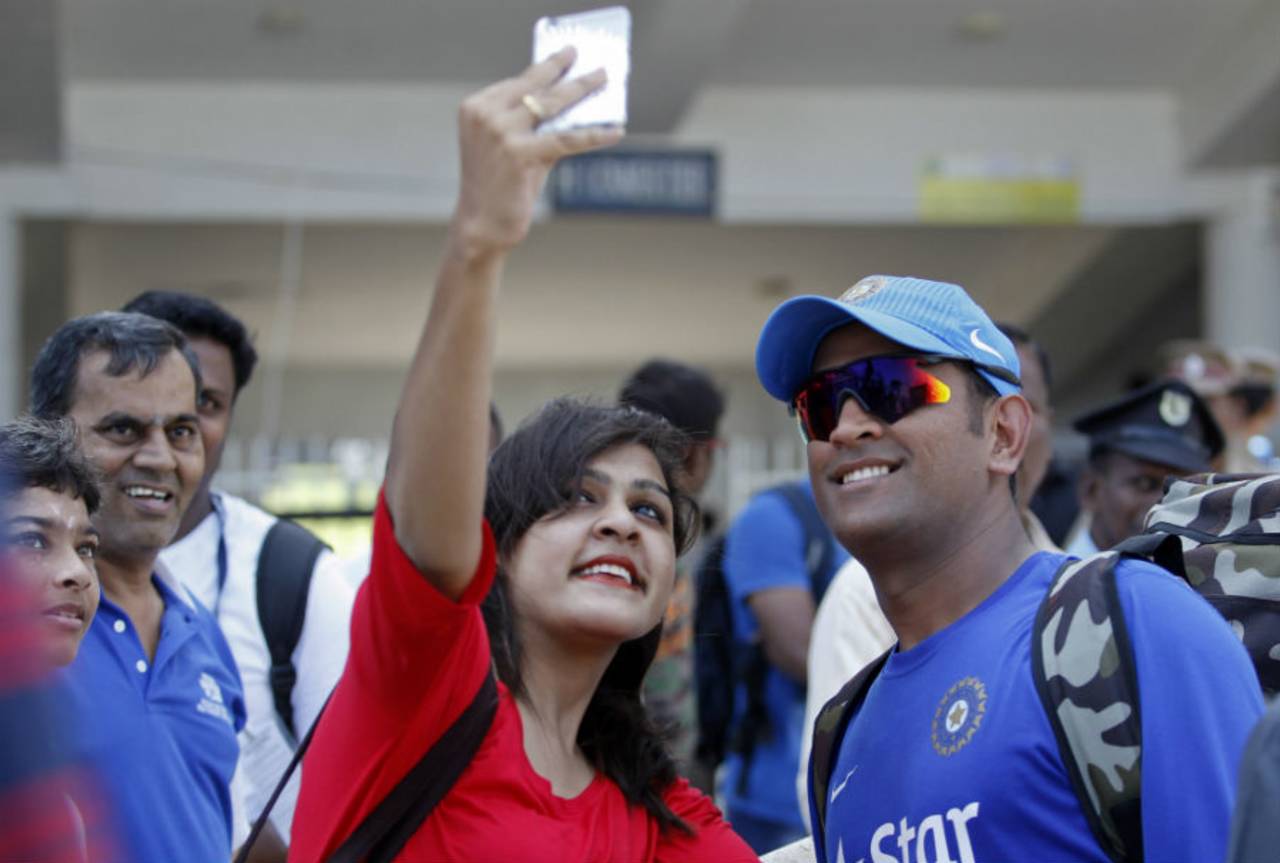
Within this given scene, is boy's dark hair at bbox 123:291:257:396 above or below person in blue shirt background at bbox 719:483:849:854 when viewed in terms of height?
above

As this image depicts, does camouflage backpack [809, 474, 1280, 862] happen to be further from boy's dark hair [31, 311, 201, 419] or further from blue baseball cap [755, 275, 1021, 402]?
boy's dark hair [31, 311, 201, 419]

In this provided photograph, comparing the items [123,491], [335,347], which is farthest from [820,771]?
[335,347]

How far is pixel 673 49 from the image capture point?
924 centimetres

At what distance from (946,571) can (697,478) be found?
7.30 ft

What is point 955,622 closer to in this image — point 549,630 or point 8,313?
point 549,630

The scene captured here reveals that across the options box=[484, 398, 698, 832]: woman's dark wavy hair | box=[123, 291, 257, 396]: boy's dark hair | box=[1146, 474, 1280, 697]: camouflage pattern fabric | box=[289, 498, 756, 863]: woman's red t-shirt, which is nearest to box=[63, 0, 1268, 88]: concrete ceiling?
box=[123, 291, 257, 396]: boy's dark hair

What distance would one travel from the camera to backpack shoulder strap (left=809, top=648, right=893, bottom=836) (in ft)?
7.57

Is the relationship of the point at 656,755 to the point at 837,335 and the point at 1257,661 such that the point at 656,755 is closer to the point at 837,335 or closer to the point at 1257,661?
the point at 837,335

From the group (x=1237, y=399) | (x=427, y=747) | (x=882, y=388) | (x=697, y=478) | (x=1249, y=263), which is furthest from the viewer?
(x=1249, y=263)

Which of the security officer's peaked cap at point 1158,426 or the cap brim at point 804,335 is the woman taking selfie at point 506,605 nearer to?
the cap brim at point 804,335

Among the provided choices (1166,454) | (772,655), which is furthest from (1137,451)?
(772,655)

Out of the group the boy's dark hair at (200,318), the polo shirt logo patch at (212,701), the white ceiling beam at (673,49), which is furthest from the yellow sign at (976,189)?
the polo shirt logo patch at (212,701)

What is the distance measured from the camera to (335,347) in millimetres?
17125

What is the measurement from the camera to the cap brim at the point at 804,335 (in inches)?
86.2
